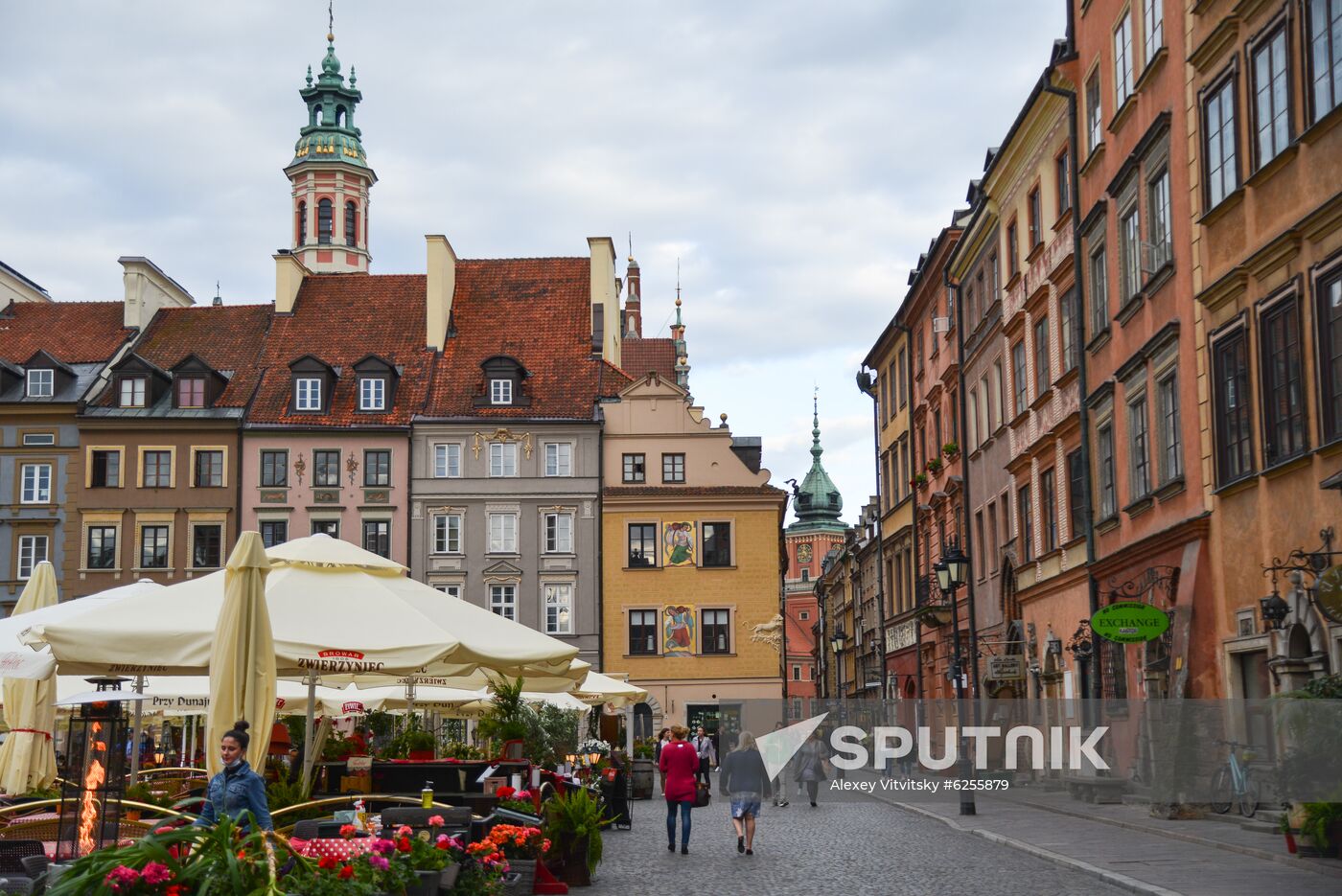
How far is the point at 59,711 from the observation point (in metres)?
25.4

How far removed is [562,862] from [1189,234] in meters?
12.7

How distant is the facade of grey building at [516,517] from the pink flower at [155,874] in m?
48.6

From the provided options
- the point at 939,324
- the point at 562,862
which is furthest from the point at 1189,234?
the point at 939,324

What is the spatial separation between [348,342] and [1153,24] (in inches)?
1658

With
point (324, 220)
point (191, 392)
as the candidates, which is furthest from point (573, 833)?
point (324, 220)

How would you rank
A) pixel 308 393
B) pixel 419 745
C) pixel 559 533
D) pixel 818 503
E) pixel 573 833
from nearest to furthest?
pixel 573 833
pixel 419 745
pixel 559 533
pixel 308 393
pixel 818 503

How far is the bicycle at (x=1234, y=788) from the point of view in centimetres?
1994

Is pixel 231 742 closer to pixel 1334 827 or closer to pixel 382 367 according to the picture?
pixel 1334 827

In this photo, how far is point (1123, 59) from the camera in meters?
26.7

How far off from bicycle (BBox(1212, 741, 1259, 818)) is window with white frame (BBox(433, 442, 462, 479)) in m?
39.3

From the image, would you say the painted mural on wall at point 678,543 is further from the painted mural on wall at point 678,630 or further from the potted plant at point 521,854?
the potted plant at point 521,854

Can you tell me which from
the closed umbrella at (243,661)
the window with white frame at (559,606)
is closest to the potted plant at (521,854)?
the closed umbrella at (243,661)

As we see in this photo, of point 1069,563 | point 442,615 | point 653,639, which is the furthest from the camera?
point 653,639

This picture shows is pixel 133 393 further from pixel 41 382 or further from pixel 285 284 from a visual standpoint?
pixel 285 284
